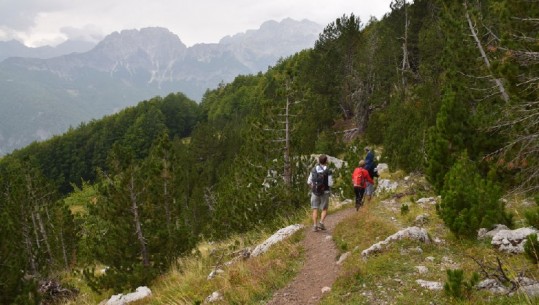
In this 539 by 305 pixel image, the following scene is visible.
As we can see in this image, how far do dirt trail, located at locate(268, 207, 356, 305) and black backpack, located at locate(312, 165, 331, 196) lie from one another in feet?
4.16

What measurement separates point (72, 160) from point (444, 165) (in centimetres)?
10646

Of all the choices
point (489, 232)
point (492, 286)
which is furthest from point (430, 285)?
point (489, 232)

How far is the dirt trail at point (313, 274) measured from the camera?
24.5 ft

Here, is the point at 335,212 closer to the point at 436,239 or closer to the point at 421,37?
the point at 436,239

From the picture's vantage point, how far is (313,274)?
8562mm

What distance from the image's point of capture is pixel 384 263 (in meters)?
7.61

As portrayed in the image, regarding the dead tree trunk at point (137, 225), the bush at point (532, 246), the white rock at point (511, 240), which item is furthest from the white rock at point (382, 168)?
the bush at point (532, 246)

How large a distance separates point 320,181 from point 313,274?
338 cm

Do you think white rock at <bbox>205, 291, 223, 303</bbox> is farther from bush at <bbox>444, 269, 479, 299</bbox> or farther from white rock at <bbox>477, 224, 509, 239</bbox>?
white rock at <bbox>477, 224, 509, 239</bbox>

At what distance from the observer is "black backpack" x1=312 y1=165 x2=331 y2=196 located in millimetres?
11328

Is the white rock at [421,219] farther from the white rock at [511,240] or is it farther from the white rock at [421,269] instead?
the white rock at [421,269]

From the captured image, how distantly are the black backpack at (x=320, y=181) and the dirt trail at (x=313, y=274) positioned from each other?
1.27 meters

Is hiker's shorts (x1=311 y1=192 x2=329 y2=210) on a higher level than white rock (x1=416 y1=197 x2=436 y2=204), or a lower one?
higher

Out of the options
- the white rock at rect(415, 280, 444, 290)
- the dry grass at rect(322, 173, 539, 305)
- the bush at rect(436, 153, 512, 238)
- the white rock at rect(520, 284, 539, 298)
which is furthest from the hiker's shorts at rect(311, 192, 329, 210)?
the white rock at rect(520, 284, 539, 298)
